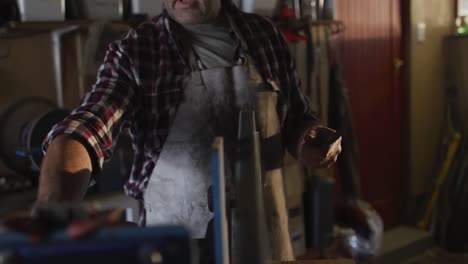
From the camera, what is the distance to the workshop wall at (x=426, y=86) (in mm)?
3519

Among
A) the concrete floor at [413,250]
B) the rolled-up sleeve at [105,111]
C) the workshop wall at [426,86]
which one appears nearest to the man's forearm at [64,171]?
the rolled-up sleeve at [105,111]

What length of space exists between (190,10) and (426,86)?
2758 millimetres

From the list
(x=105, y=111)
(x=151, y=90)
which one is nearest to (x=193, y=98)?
(x=151, y=90)

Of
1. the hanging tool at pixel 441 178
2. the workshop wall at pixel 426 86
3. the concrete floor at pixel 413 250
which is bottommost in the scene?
the concrete floor at pixel 413 250

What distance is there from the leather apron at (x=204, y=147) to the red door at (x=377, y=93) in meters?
1.93

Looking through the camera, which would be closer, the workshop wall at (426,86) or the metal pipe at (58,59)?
the metal pipe at (58,59)

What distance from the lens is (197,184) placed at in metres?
1.19

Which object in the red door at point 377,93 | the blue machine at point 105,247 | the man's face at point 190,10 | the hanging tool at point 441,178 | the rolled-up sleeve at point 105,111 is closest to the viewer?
the blue machine at point 105,247

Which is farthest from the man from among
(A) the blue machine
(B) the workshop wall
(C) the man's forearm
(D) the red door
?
(B) the workshop wall

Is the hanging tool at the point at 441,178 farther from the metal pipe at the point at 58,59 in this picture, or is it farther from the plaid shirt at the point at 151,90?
the plaid shirt at the point at 151,90

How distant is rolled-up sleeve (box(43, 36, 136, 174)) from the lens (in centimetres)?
93

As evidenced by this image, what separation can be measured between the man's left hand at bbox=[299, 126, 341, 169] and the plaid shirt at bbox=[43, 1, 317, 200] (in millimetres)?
73

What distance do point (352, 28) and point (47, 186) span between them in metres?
2.62

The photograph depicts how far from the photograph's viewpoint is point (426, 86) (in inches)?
143
